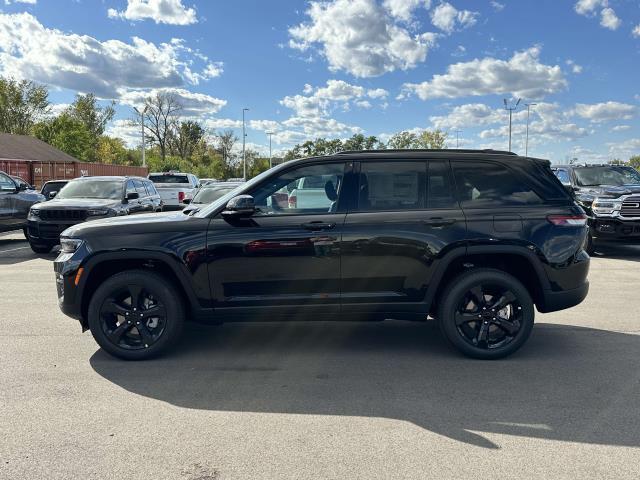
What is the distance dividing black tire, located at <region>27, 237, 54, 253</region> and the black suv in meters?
7.33

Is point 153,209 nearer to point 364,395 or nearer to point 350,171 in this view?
point 350,171

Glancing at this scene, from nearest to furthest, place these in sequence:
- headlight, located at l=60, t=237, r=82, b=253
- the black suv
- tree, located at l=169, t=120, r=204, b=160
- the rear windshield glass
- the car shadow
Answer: the car shadow → the black suv → headlight, located at l=60, t=237, r=82, b=253 → the rear windshield glass → tree, located at l=169, t=120, r=204, b=160

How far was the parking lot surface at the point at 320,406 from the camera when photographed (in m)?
2.88

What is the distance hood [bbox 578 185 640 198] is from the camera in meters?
10.2

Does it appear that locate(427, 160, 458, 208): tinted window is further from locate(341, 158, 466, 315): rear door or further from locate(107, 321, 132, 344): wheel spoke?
locate(107, 321, 132, 344): wheel spoke

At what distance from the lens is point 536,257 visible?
14.4 ft

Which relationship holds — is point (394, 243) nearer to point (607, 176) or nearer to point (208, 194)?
point (208, 194)

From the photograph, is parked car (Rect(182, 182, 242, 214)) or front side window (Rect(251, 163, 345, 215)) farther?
parked car (Rect(182, 182, 242, 214))

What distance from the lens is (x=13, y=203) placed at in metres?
11.7

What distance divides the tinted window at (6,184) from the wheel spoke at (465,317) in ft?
36.2

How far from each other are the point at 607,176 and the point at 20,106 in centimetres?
6395

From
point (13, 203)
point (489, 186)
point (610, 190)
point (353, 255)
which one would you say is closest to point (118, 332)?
point (353, 255)

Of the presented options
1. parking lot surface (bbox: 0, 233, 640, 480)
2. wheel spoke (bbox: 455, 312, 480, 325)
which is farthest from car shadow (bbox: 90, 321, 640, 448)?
wheel spoke (bbox: 455, 312, 480, 325)

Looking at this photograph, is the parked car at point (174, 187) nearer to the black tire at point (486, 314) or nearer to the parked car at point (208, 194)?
the parked car at point (208, 194)
